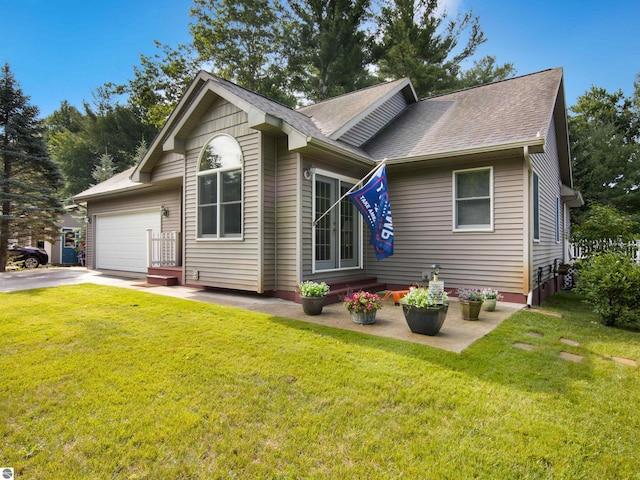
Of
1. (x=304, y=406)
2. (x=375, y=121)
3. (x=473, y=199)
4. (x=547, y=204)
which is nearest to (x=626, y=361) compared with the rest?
(x=304, y=406)

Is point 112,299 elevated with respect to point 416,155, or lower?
lower

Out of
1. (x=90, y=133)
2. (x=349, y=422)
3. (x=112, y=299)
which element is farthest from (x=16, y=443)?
(x=90, y=133)

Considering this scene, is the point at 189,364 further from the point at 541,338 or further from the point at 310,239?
the point at 541,338

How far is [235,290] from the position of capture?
7664 mm

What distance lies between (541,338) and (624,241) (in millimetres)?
9001

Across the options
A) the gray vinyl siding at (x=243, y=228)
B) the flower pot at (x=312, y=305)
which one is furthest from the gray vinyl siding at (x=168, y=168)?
the flower pot at (x=312, y=305)

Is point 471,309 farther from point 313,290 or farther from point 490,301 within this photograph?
point 313,290

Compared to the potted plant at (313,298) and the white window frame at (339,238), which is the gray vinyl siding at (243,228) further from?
the potted plant at (313,298)

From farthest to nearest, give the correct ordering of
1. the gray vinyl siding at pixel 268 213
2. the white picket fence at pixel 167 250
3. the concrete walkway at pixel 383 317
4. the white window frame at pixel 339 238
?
the white picket fence at pixel 167 250, the white window frame at pixel 339 238, the gray vinyl siding at pixel 268 213, the concrete walkway at pixel 383 317

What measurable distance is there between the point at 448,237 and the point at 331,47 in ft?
55.3

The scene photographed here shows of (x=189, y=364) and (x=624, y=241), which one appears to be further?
(x=624, y=241)

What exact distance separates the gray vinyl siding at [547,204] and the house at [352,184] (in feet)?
0.25

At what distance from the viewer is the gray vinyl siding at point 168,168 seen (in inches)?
384

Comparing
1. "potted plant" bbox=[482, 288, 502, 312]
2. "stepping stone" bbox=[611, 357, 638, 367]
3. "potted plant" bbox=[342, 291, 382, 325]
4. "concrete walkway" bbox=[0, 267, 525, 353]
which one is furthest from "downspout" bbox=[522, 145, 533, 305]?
"potted plant" bbox=[342, 291, 382, 325]
